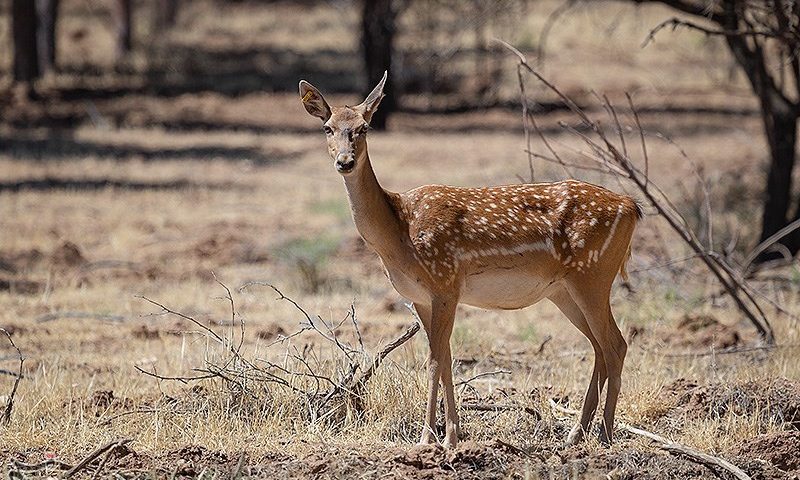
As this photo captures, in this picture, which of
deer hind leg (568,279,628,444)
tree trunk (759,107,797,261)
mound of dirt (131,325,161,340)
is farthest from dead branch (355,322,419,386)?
tree trunk (759,107,797,261)

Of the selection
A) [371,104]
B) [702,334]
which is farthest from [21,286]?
[371,104]

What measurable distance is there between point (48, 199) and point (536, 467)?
12580 mm

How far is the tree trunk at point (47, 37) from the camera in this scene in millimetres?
31125

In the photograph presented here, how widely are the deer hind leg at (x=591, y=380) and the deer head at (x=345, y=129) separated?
5.43 feet

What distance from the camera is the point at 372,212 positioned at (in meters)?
6.93

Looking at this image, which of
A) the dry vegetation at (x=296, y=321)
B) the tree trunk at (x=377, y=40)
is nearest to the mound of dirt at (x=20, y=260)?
the dry vegetation at (x=296, y=321)

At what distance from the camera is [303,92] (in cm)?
702

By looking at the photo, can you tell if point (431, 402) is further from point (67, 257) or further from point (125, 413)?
point (67, 257)

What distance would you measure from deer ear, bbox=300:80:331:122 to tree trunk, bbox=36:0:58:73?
25.3 metres

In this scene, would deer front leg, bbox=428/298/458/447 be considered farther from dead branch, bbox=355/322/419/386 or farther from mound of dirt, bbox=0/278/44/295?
mound of dirt, bbox=0/278/44/295

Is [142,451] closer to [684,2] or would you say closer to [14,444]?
[14,444]

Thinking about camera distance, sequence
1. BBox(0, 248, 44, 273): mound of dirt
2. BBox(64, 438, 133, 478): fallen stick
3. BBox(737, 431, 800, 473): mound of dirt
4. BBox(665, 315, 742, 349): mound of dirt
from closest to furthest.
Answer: BBox(64, 438, 133, 478): fallen stick, BBox(737, 431, 800, 473): mound of dirt, BBox(665, 315, 742, 349): mound of dirt, BBox(0, 248, 44, 273): mound of dirt

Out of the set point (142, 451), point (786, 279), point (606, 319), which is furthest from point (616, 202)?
point (786, 279)

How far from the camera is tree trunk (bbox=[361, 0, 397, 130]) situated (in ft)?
84.7
